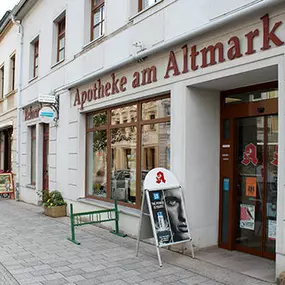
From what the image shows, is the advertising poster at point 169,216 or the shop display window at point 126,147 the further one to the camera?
the shop display window at point 126,147

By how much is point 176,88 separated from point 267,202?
219cm

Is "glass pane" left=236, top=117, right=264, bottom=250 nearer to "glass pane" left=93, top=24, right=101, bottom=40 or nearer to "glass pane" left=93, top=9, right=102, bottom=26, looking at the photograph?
"glass pane" left=93, top=24, right=101, bottom=40

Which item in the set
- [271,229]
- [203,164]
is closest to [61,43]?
[203,164]

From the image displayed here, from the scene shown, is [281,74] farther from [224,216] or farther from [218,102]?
[224,216]

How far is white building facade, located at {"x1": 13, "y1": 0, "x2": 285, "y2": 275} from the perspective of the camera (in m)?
4.86

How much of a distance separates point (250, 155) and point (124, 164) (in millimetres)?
2929

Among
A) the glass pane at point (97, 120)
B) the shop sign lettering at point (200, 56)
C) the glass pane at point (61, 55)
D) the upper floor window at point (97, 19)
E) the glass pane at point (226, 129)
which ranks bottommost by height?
the glass pane at point (226, 129)

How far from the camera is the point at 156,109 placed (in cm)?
682

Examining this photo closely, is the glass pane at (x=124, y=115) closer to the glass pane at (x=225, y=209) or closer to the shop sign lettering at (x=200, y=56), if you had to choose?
the shop sign lettering at (x=200, y=56)

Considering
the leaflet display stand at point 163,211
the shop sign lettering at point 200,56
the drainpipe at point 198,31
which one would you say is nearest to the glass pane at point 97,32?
the drainpipe at point 198,31

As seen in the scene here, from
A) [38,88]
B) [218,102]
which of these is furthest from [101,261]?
[38,88]

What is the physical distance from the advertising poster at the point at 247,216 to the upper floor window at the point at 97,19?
5.01m

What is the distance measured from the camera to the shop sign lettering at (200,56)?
4465 mm

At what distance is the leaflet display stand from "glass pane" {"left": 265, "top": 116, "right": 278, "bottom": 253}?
111cm
